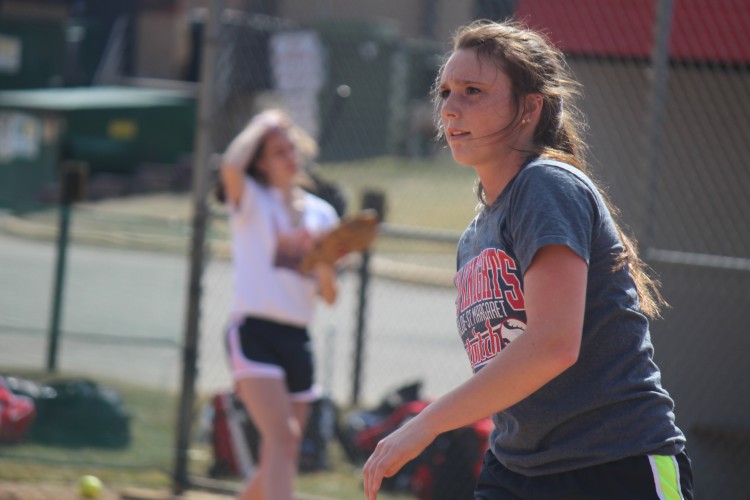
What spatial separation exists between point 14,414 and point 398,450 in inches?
165

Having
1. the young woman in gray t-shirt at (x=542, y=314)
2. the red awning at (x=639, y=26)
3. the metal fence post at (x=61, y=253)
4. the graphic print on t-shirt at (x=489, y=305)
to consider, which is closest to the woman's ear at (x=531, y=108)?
the young woman in gray t-shirt at (x=542, y=314)

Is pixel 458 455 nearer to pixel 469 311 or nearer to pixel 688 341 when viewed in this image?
pixel 688 341

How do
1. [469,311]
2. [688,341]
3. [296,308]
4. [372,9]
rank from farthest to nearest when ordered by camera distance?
1. [372,9]
2. [688,341]
3. [296,308]
4. [469,311]

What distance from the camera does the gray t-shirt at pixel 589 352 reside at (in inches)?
89.7

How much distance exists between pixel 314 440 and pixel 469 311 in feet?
12.3

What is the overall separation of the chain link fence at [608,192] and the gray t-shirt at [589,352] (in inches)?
55.6

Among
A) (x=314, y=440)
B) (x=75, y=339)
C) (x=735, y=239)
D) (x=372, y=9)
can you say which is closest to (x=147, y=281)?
(x=75, y=339)

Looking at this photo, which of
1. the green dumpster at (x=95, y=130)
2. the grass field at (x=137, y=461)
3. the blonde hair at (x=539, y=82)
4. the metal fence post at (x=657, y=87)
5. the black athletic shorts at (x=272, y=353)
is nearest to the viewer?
the blonde hair at (x=539, y=82)

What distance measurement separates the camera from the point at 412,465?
219 inches

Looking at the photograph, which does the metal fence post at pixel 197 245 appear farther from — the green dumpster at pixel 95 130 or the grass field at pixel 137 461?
the green dumpster at pixel 95 130

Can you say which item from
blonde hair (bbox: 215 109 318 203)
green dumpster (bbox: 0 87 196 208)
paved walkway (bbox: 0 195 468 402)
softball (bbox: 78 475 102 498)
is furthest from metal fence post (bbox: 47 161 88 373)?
green dumpster (bbox: 0 87 196 208)

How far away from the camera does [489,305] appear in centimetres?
239

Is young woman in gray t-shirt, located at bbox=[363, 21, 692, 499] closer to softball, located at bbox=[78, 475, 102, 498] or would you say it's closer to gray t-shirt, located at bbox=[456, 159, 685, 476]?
gray t-shirt, located at bbox=[456, 159, 685, 476]

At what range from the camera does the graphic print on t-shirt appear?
2328 mm
